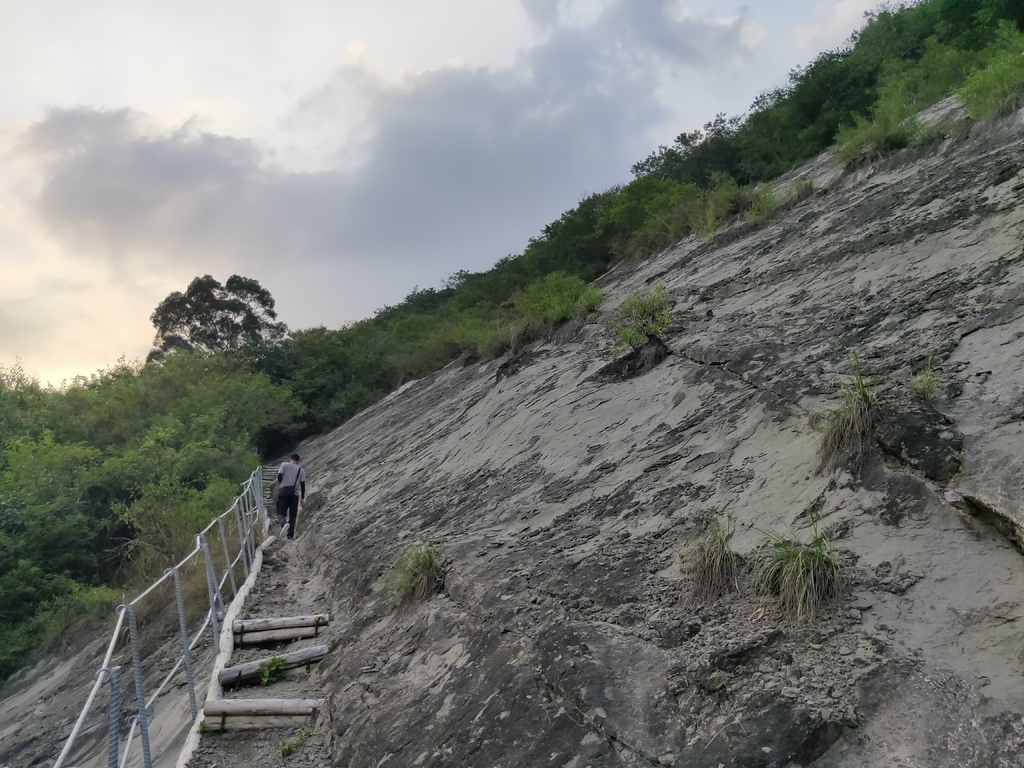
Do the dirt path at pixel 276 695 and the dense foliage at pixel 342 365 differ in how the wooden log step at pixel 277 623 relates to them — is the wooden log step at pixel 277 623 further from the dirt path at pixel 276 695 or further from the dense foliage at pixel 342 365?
the dense foliage at pixel 342 365

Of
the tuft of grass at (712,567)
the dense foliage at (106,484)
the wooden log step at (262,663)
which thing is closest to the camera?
the tuft of grass at (712,567)

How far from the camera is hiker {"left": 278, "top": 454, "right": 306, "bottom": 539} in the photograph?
11.3 meters

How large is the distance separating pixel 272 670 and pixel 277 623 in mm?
820

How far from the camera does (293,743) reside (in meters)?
4.95

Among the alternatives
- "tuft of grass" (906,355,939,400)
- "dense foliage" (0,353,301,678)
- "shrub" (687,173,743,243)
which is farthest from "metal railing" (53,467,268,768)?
"shrub" (687,173,743,243)

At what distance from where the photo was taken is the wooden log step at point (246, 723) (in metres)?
5.21

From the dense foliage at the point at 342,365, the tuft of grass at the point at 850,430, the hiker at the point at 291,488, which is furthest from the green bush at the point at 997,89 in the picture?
the hiker at the point at 291,488

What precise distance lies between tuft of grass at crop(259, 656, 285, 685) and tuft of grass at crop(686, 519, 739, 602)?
12.6 feet

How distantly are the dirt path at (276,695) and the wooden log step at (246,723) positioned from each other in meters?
0.03

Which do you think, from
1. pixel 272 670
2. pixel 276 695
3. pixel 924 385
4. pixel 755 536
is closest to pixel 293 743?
pixel 276 695

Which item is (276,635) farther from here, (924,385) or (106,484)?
(106,484)

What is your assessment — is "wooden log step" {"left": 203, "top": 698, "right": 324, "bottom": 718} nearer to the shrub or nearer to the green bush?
the green bush

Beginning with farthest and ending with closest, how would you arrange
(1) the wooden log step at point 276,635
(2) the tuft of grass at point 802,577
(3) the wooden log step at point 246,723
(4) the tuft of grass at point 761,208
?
(4) the tuft of grass at point 761,208 → (1) the wooden log step at point 276,635 → (3) the wooden log step at point 246,723 → (2) the tuft of grass at point 802,577

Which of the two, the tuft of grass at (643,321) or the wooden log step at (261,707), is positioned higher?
the tuft of grass at (643,321)
